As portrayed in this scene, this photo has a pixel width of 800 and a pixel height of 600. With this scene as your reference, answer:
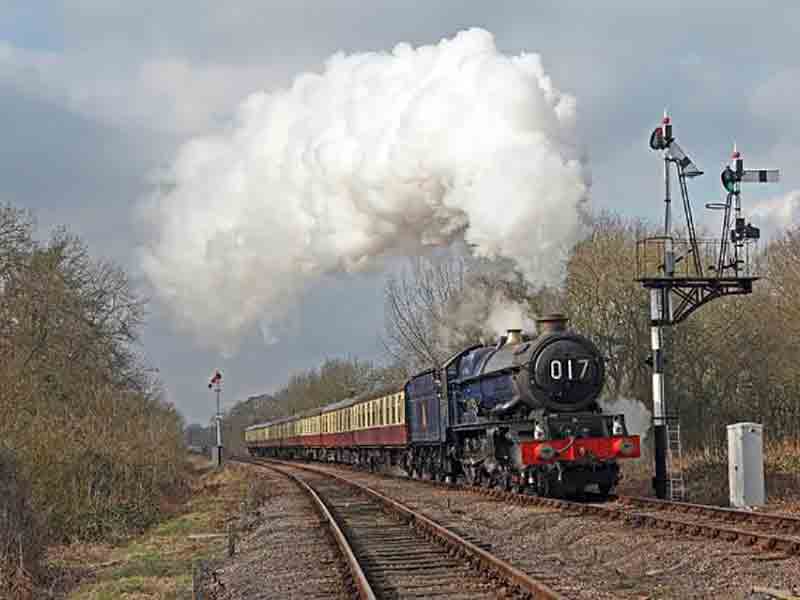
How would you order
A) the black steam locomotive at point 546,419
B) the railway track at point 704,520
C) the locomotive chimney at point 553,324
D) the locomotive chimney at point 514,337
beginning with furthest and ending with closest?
1. the locomotive chimney at point 514,337
2. the locomotive chimney at point 553,324
3. the black steam locomotive at point 546,419
4. the railway track at point 704,520

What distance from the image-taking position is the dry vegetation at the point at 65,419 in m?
15.1

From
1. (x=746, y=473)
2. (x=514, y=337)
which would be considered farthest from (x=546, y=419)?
(x=746, y=473)

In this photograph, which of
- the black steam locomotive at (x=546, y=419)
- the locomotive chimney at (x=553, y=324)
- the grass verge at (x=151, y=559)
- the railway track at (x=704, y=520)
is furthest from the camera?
the locomotive chimney at (x=553, y=324)

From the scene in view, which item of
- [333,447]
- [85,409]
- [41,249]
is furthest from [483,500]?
[333,447]

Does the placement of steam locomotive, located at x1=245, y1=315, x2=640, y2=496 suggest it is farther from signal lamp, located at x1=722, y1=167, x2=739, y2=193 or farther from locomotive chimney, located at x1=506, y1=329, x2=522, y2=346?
signal lamp, located at x1=722, y1=167, x2=739, y2=193

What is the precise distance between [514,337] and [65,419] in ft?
31.8

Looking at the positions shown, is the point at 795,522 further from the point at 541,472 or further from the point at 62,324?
the point at 62,324

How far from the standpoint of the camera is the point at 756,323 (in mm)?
33688

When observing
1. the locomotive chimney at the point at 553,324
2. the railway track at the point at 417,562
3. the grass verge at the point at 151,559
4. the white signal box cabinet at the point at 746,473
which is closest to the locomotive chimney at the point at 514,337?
the locomotive chimney at the point at 553,324

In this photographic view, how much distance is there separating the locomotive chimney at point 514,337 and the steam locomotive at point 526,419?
3 centimetres

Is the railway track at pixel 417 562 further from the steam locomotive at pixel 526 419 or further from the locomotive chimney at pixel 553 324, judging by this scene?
the locomotive chimney at pixel 553 324

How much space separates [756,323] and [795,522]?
70.7 feet

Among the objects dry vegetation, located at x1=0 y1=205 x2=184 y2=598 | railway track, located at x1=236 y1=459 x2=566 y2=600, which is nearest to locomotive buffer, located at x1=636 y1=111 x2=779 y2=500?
railway track, located at x1=236 y1=459 x2=566 y2=600

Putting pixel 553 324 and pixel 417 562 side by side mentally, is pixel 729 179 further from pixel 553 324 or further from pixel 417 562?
pixel 417 562
